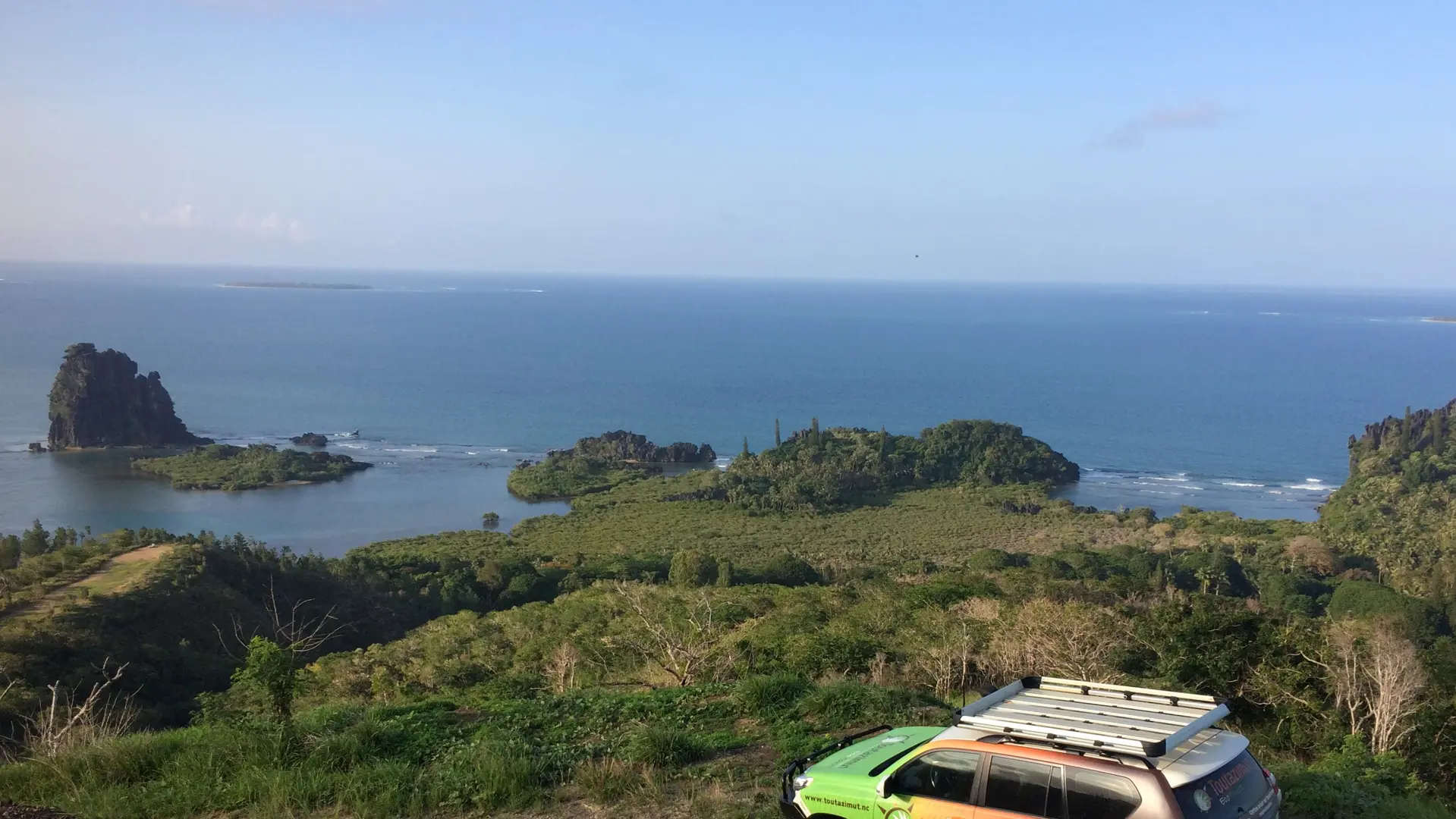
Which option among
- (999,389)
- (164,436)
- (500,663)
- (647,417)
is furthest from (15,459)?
(999,389)

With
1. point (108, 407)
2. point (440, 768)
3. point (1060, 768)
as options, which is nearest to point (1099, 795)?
point (1060, 768)

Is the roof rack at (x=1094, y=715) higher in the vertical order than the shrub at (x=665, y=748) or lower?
higher

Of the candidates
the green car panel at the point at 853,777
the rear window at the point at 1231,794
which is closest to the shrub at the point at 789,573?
the green car panel at the point at 853,777

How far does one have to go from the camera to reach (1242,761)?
562 cm

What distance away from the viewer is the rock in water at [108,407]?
75812 millimetres

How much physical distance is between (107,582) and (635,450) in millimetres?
45492

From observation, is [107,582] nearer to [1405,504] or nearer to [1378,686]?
[1378,686]

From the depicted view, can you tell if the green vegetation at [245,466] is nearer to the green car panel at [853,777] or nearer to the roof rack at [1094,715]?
the green car panel at [853,777]

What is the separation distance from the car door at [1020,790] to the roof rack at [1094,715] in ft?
0.53

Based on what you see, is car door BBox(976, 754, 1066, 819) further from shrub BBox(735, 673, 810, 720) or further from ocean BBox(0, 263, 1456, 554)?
ocean BBox(0, 263, 1456, 554)

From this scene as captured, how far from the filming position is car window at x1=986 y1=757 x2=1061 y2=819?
5.36 metres

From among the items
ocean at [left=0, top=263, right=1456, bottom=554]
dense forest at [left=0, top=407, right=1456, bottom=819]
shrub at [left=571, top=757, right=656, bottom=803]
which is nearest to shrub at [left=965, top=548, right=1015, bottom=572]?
dense forest at [left=0, top=407, right=1456, bottom=819]

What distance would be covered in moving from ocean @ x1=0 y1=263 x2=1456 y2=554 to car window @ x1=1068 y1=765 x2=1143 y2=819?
4794cm

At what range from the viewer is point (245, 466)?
66188 mm
